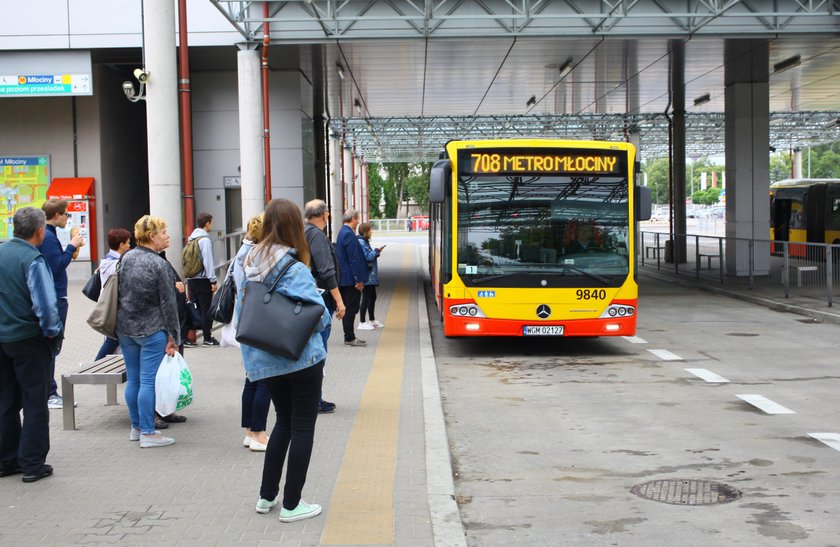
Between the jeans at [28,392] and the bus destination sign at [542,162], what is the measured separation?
7515mm

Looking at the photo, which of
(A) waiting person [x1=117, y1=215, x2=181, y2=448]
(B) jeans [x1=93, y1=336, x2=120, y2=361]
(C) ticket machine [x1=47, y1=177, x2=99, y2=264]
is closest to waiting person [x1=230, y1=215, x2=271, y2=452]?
(A) waiting person [x1=117, y1=215, x2=181, y2=448]

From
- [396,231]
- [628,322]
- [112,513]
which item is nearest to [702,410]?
[628,322]

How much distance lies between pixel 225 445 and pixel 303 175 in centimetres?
1632

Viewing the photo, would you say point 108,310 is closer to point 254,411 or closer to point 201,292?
point 254,411

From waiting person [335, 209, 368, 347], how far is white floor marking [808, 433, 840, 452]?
6472 millimetres

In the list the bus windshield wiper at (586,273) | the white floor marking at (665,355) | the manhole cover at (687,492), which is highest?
the bus windshield wiper at (586,273)

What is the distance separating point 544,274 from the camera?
499 inches

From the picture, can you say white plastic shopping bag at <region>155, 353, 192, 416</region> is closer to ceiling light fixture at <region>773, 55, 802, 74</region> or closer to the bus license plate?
the bus license plate

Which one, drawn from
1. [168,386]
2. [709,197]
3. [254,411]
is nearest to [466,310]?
[168,386]

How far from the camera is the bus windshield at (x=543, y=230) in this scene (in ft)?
41.7

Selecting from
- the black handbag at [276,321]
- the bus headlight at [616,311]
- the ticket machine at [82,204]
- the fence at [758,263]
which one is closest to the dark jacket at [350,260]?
the bus headlight at [616,311]

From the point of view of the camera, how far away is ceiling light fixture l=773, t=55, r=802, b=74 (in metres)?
24.4

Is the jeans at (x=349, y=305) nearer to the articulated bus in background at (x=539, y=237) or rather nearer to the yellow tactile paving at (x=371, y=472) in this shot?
the articulated bus in background at (x=539, y=237)

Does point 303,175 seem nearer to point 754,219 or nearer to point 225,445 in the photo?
point 754,219
